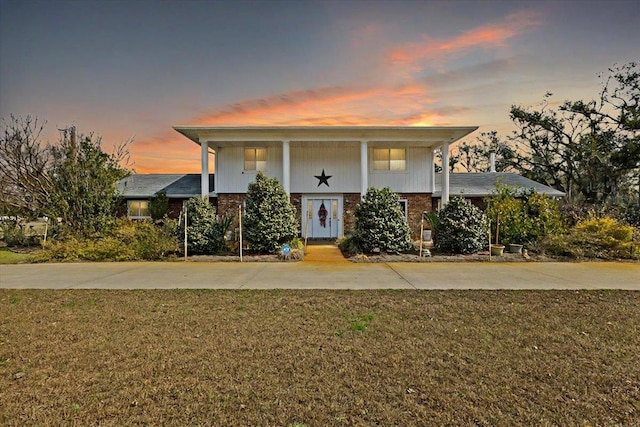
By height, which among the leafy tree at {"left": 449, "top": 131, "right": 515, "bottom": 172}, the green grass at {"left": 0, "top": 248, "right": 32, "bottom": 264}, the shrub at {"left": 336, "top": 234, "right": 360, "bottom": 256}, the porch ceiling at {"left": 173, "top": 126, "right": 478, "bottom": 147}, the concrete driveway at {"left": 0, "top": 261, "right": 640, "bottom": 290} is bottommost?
the concrete driveway at {"left": 0, "top": 261, "right": 640, "bottom": 290}

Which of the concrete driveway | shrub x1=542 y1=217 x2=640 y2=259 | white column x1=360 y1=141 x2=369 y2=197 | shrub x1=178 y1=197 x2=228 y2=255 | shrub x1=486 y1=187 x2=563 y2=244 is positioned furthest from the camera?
white column x1=360 y1=141 x2=369 y2=197

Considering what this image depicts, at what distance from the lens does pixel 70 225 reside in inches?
530

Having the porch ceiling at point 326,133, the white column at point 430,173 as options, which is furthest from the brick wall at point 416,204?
the porch ceiling at point 326,133

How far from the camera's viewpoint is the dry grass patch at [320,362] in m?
2.92

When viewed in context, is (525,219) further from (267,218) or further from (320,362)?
(320,362)

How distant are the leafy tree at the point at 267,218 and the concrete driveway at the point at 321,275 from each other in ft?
5.11

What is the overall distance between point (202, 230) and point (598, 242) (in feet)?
44.2

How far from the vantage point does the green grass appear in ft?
39.3

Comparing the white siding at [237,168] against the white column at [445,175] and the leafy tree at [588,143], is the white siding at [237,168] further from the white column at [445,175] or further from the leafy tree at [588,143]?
the leafy tree at [588,143]

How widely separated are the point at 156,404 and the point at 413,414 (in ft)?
6.90

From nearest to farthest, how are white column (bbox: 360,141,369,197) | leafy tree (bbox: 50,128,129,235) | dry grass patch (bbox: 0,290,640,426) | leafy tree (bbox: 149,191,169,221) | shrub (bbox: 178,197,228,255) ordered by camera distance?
dry grass patch (bbox: 0,290,640,426), shrub (bbox: 178,197,228,255), leafy tree (bbox: 50,128,129,235), white column (bbox: 360,141,369,197), leafy tree (bbox: 149,191,169,221)

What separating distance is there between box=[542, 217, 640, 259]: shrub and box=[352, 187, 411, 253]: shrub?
5185 mm

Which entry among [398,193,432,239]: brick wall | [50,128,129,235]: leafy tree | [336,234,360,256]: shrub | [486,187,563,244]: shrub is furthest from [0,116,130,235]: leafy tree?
[486,187,563,244]: shrub

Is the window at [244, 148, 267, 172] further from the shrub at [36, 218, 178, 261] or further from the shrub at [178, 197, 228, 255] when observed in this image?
the shrub at [36, 218, 178, 261]
